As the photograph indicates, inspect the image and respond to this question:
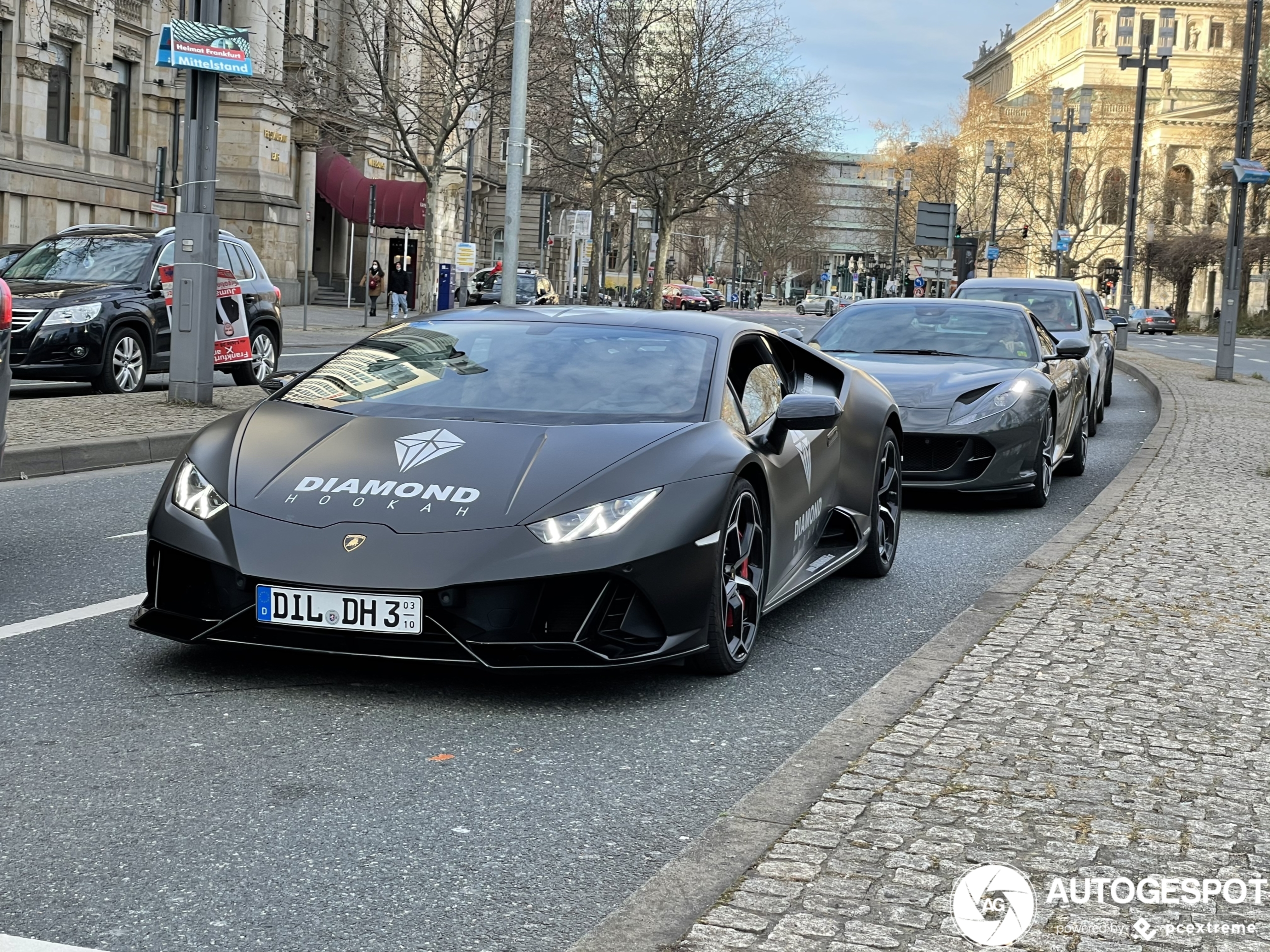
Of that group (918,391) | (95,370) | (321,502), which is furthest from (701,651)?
(95,370)

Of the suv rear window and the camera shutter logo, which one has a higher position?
the suv rear window

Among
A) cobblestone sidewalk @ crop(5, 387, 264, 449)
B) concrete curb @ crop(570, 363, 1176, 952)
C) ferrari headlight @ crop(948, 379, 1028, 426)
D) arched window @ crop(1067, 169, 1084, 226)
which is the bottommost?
cobblestone sidewalk @ crop(5, 387, 264, 449)

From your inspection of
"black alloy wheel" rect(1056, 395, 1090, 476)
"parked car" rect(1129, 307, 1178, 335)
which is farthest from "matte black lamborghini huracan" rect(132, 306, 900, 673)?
"parked car" rect(1129, 307, 1178, 335)

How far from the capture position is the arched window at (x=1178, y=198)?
9662 cm

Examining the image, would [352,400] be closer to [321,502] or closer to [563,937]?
[321,502]

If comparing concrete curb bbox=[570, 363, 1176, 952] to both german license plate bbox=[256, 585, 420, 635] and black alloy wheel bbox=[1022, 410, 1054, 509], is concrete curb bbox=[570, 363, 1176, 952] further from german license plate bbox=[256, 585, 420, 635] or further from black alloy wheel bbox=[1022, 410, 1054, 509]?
black alloy wheel bbox=[1022, 410, 1054, 509]

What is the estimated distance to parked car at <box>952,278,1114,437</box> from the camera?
A: 17.5m

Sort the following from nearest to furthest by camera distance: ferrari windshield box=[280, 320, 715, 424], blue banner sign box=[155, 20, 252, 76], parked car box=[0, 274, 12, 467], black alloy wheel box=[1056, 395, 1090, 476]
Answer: ferrari windshield box=[280, 320, 715, 424] → parked car box=[0, 274, 12, 467] → black alloy wheel box=[1056, 395, 1090, 476] → blue banner sign box=[155, 20, 252, 76]

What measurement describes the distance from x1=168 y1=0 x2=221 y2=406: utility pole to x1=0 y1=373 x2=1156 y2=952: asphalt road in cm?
773

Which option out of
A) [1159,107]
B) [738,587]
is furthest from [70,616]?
[1159,107]

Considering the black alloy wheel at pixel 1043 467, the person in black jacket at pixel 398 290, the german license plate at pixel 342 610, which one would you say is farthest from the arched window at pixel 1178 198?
the german license plate at pixel 342 610

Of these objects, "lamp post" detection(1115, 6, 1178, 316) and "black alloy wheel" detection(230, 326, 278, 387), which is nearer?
"black alloy wheel" detection(230, 326, 278, 387)

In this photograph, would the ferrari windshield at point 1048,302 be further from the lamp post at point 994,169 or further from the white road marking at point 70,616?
the lamp post at point 994,169

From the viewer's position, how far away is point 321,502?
201 inches
